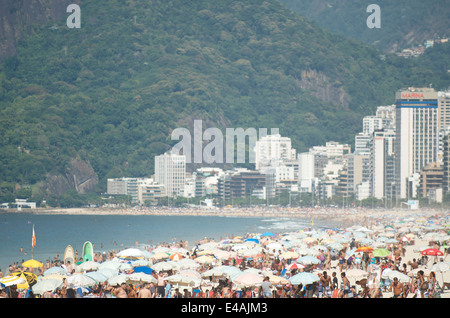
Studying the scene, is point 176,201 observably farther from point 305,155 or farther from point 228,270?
point 228,270

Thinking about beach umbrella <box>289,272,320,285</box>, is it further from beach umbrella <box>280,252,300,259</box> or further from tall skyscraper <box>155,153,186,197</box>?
tall skyscraper <box>155,153,186,197</box>

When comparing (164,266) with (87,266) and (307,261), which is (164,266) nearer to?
(87,266)

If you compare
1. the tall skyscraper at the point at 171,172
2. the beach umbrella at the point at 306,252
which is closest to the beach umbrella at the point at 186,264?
the beach umbrella at the point at 306,252

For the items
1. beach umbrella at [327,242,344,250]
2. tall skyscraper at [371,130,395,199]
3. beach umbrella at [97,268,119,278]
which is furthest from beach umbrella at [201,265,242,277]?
tall skyscraper at [371,130,395,199]

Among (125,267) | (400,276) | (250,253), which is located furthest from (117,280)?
(250,253)

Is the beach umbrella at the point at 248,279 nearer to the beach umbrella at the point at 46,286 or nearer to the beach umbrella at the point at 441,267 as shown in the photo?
the beach umbrella at the point at 46,286
